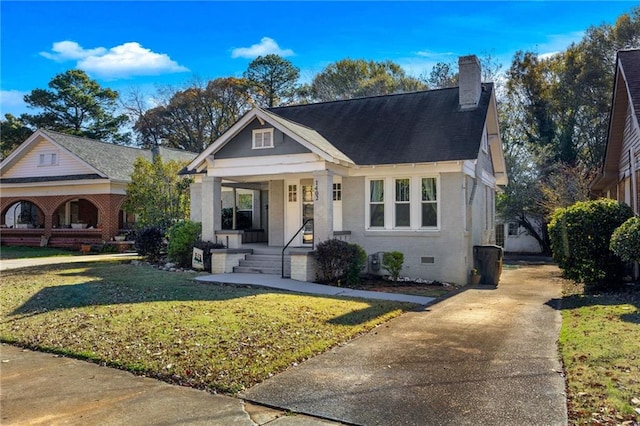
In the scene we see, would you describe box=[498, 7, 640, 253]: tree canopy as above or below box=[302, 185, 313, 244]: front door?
above

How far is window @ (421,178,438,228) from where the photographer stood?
14.9m

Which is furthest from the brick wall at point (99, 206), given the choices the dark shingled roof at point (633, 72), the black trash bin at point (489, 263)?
the dark shingled roof at point (633, 72)

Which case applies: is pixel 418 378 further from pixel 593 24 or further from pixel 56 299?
pixel 593 24

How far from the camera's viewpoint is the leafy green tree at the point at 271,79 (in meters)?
42.4

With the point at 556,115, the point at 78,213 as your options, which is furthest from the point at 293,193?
the point at 556,115

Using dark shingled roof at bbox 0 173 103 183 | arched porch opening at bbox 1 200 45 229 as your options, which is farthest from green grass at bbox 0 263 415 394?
arched porch opening at bbox 1 200 45 229

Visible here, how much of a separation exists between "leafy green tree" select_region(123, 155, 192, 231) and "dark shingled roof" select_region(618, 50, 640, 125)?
661 inches

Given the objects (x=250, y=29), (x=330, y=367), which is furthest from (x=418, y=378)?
(x=250, y=29)

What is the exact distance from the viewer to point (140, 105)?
48.0 meters

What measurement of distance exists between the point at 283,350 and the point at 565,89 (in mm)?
32111

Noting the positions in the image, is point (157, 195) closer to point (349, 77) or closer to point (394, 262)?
point (394, 262)

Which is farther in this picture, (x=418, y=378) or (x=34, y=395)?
(x=418, y=378)

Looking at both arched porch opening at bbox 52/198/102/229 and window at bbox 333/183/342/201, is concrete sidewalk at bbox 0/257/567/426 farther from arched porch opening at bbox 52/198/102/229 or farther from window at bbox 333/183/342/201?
arched porch opening at bbox 52/198/102/229

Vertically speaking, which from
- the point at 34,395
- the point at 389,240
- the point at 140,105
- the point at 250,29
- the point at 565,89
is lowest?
the point at 34,395
